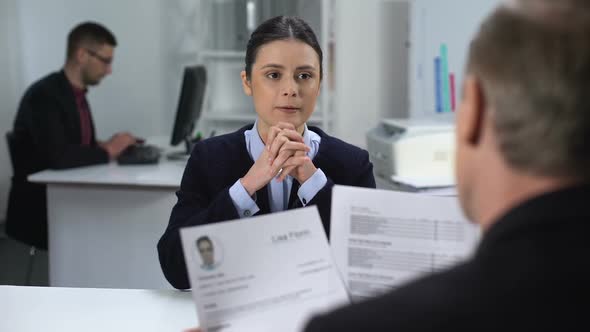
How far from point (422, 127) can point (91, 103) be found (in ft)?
8.78

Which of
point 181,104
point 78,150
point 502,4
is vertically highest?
point 502,4

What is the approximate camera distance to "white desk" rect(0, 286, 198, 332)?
4.00ft

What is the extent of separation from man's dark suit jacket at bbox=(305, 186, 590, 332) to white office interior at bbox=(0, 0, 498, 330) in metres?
3.12

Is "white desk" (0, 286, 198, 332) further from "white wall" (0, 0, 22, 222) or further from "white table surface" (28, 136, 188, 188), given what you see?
"white wall" (0, 0, 22, 222)

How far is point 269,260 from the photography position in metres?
1.00

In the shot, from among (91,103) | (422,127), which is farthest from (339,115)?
(91,103)

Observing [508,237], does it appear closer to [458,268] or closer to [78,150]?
[458,268]

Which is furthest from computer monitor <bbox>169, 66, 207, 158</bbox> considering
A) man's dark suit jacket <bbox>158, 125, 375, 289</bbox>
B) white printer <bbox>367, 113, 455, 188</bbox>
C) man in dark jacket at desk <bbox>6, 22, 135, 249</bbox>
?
man's dark suit jacket <bbox>158, 125, 375, 289</bbox>

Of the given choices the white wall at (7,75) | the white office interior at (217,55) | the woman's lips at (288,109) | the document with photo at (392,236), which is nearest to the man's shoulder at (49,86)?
the white office interior at (217,55)

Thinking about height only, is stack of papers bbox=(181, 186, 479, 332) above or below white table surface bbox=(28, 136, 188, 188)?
above

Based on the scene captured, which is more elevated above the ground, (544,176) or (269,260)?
(544,176)

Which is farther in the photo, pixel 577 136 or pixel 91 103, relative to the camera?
pixel 91 103

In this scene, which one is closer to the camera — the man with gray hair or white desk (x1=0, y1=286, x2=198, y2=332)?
the man with gray hair

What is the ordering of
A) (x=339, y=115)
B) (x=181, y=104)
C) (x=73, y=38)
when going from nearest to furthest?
(x=181, y=104), (x=73, y=38), (x=339, y=115)
